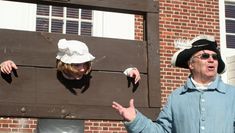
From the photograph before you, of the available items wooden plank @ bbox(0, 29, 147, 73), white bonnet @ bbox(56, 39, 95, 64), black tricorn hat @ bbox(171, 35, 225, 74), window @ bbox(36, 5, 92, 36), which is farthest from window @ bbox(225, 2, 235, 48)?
black tricorn hat @ bbox(171, 35, 225, 74)

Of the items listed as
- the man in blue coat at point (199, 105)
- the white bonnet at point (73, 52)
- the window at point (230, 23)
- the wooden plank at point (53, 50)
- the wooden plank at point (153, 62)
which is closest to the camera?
the man in blue coat at point (199, 105)

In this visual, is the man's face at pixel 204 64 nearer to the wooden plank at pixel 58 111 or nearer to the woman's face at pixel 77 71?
the woman's face at pixel 77 71

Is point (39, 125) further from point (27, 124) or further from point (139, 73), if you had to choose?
point (27, 124)

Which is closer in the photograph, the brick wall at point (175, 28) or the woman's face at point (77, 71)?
the woman's face at point (77, 71)

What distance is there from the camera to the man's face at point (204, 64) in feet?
9.81

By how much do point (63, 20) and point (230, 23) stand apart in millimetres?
3214

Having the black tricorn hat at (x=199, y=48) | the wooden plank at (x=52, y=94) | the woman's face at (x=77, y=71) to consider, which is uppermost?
the black tricorn hat at (x=199, y=48)

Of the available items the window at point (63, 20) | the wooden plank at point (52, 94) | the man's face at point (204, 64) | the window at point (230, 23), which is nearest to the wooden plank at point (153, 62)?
the wooden plank at point (52, 94)

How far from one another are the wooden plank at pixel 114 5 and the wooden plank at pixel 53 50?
34 centimetres

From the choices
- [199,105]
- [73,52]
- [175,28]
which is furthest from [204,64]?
[175,28]

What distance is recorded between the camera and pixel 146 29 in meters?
4.46

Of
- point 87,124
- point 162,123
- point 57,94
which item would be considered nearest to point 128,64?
point 57,94

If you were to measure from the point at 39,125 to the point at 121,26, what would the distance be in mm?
3781

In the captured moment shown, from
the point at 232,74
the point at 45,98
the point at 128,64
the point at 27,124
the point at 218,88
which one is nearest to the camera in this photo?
the point at 218,88
